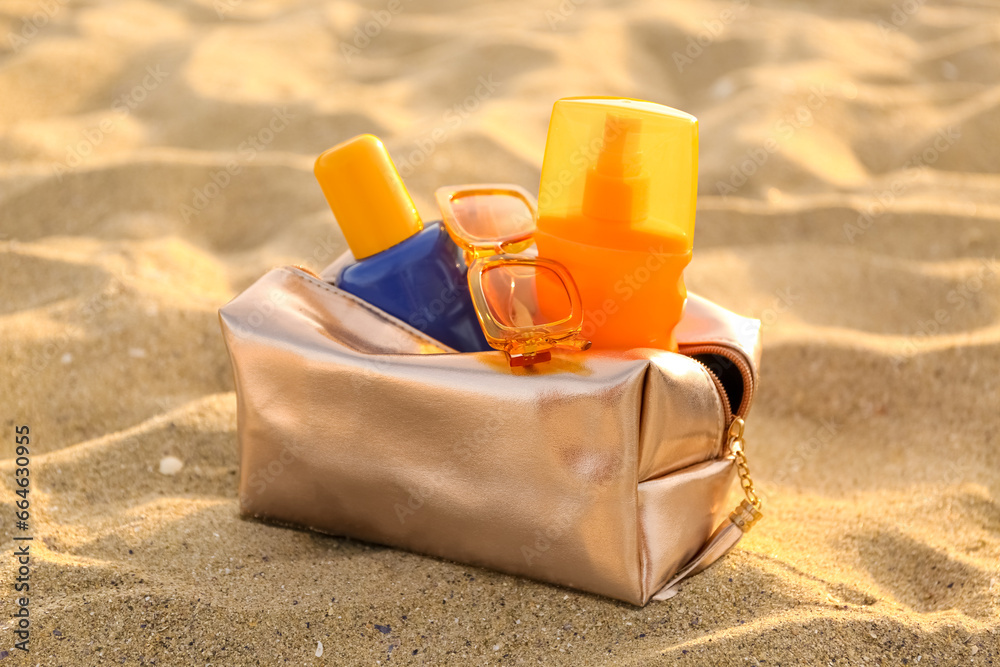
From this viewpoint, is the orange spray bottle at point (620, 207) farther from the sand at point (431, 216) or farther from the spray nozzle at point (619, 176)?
the sand at point (431, 216)

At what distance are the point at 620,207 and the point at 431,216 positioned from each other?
3.32ft

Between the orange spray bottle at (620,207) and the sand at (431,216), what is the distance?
32 centimetres

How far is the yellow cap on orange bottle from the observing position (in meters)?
0.93

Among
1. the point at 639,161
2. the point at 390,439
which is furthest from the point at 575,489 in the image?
the point at 639,161

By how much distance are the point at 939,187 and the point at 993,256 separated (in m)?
0.30

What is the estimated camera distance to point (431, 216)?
1.76 meters

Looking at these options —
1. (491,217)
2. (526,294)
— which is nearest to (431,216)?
(491,217)

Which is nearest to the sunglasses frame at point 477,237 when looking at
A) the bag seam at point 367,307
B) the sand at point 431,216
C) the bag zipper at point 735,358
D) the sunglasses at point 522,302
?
the sunglasses at point 522,302

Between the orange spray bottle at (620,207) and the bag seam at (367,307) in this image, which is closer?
the orange spray bottle at (620,207)

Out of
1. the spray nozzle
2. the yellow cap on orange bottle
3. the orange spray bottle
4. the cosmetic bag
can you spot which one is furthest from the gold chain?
the yellow cap on orange bottle

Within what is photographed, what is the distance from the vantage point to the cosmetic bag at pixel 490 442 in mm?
796

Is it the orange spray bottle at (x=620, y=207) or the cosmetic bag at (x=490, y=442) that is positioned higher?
the orange spray bottle at (x=620, y=207)

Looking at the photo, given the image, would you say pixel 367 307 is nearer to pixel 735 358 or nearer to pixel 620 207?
pixel 620 207

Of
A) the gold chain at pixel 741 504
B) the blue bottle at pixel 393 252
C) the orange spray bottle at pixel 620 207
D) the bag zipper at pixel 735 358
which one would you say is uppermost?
the orange spray bottle at pixel 620 207
